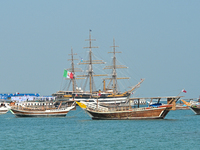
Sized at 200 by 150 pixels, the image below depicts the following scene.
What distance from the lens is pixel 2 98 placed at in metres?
191

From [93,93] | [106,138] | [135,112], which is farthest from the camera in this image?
[93,93]

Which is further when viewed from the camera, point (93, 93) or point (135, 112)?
point (93, 93)

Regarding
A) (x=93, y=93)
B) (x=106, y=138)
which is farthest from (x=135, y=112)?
(x=93, y=93)

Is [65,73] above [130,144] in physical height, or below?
above

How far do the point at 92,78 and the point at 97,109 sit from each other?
10911 cm

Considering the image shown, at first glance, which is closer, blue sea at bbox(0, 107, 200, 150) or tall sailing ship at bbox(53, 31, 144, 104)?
blue sea at bbox(0, 107, 200, 150)

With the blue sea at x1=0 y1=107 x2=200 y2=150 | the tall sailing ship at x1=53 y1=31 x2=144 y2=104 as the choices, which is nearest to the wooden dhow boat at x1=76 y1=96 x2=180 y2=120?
the blue sea at x1=0 y1=107 x2=200 y2=150

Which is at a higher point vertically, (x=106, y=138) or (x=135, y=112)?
(x=135, y=112)

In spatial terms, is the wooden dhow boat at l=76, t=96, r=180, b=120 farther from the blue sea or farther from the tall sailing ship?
the tall sailing ship

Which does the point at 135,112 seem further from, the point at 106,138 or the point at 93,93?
the point at 93,93

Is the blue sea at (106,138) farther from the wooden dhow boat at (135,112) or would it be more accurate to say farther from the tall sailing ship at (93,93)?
the tall sailing ship at (93,93)

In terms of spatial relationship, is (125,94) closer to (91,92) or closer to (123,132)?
(91,92)

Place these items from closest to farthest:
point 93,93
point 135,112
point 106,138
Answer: point 106,138
point 135,112
point 93,93

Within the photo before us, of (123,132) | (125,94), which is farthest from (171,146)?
(125,94)
